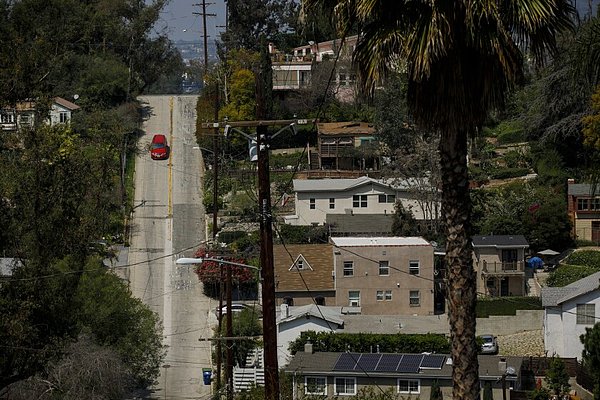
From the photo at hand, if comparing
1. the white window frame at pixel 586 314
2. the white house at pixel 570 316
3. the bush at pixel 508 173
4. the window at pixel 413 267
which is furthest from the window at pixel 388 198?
the white window frame at pixel 586 314

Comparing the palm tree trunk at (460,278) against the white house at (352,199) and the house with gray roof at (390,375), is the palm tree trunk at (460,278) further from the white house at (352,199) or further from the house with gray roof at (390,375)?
the white house at (352,199)

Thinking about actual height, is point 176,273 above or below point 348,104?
below

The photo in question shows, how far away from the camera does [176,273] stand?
6103 centimetres

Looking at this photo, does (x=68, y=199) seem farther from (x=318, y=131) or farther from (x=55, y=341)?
(x=318, y=131)

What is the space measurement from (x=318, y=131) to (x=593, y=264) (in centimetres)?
2216

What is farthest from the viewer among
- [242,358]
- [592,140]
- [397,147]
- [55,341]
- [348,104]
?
[348,104]

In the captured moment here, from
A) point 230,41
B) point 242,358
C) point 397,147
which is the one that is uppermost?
point 230,41

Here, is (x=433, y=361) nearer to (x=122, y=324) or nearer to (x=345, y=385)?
(x=345, y=385)

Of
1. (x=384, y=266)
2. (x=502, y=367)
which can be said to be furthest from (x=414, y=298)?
(x=502, y=367)

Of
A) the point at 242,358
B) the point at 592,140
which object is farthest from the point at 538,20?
the point at 242,358

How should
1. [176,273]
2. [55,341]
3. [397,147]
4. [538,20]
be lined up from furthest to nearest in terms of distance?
1. [397,147]
2. [176,273]
3. [55,341]
4. [538,20]

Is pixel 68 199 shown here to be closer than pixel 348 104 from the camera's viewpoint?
Yes

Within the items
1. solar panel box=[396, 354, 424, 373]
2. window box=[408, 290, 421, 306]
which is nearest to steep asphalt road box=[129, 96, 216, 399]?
solar panel box=[396, 354, 424, 373]

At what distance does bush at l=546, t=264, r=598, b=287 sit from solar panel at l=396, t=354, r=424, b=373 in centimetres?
1490
